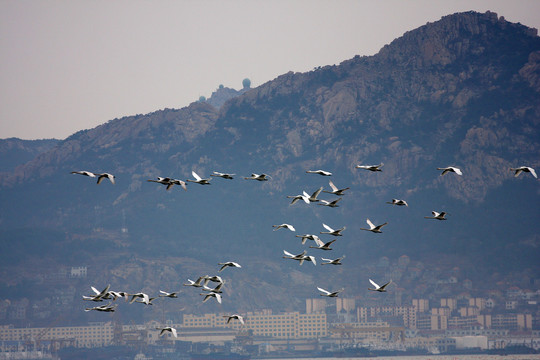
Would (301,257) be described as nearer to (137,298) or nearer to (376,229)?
(376,229)

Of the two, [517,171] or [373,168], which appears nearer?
[517,171]

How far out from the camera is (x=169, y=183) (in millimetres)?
99125

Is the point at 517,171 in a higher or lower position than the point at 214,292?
higher

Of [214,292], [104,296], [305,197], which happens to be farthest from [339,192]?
[104,296]

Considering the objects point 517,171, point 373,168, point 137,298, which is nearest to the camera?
point 517,171

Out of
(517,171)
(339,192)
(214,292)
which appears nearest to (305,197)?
(339,192)

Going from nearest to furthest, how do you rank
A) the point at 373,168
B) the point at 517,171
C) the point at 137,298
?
the point at 517,171
the point at 373,168
the point at 137,298

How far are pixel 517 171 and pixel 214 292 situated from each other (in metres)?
27.9

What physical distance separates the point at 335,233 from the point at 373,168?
648 centimetres

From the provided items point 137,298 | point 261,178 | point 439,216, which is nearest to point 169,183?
point 261,178

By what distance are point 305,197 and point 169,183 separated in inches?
472

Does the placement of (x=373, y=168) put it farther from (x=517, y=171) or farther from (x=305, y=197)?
(x=517, y=171)

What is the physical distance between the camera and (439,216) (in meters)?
103

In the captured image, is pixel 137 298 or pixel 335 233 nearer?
pixel 335 233
